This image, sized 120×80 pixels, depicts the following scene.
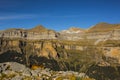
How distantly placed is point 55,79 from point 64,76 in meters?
2.40

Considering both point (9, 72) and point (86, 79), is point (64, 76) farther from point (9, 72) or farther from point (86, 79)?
point (9, 72)

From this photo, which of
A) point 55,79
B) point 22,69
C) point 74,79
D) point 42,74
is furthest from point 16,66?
point 74,79

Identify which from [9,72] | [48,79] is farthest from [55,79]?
[9,72]

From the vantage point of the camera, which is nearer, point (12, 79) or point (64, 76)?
point (12, 79)

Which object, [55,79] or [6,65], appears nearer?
[55,79]

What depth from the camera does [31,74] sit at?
46.0 m

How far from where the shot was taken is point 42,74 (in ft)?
158

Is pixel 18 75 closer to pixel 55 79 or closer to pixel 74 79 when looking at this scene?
pixel 55 79

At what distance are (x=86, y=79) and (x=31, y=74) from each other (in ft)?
36.1

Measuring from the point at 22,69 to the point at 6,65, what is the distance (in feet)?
15.3

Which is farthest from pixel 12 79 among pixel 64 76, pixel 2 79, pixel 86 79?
pixel 86 79

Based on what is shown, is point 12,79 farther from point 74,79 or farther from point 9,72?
point 74,79

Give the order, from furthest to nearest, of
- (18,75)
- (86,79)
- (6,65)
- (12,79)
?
1. (6,65)
2. (86,79)
3. (18,75)
4. (12,79)

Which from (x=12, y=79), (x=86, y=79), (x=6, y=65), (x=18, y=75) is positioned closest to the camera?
(x=12, y=79)
